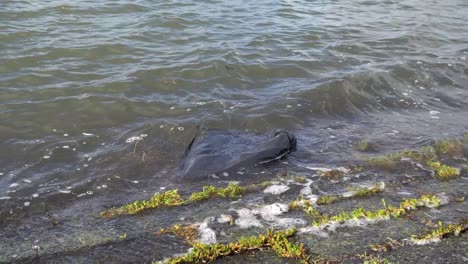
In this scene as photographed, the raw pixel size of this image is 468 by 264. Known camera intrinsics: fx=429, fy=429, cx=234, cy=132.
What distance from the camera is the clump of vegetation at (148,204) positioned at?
486cm

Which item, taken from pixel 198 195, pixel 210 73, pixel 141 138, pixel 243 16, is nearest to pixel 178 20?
pixel 243 16

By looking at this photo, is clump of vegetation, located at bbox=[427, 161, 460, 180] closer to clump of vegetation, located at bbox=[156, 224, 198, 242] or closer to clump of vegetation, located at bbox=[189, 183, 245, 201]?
clump of vegetation, located at bbox=[189, 183, 245, 201]

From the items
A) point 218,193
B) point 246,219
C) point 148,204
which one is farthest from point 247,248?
point 148,204

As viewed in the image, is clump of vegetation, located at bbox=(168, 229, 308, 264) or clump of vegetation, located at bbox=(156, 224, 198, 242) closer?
clump of vegetation, located at bbox=(168, 229, 308, 264)

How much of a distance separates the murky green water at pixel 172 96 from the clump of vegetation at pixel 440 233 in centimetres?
40

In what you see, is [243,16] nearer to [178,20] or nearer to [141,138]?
[178,20]

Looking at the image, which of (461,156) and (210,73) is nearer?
(461,156)

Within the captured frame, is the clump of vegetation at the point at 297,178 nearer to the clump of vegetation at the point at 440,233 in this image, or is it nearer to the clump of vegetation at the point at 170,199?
the clump of vegetation at the point at 170,199

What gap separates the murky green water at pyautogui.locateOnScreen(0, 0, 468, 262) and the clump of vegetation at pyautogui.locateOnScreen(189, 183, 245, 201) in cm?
24

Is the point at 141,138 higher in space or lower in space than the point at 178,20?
lower

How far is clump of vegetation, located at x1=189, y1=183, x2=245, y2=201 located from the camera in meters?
5.13

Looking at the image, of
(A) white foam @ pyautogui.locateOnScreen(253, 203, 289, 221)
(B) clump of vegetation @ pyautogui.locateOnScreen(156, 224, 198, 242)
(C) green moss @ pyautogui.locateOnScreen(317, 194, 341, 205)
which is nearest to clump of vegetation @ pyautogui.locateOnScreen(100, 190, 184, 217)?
(B) clump of vegetation @ pyautogui.locateOnScreen(156, 224, 198, 242)

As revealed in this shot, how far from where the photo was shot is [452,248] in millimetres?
3848

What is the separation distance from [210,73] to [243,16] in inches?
208
